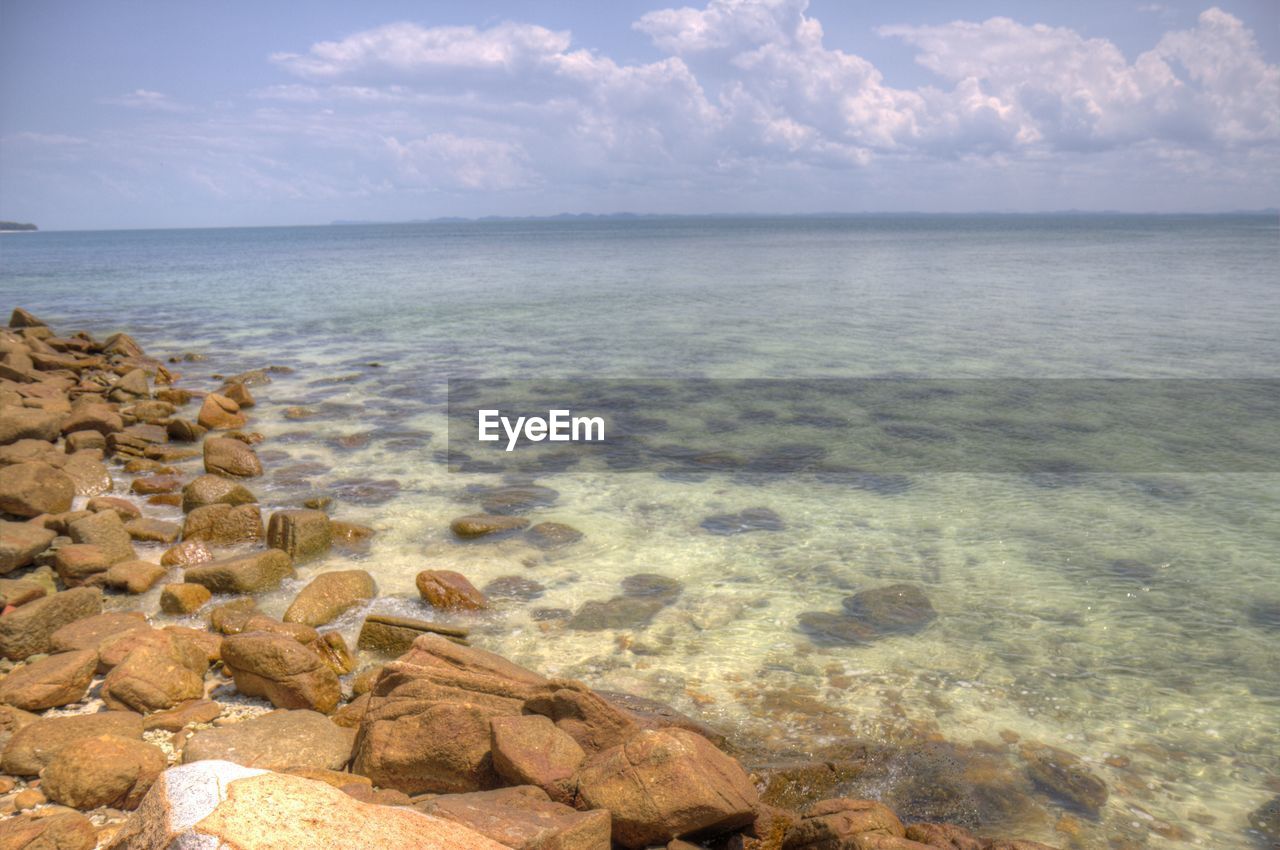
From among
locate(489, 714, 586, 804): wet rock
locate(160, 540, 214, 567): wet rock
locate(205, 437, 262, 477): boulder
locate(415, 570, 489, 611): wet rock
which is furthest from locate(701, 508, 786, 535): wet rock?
locate(205, 437, 262, 477): boulder

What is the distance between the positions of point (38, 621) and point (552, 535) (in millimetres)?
5071

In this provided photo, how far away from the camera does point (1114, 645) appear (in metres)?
7.61

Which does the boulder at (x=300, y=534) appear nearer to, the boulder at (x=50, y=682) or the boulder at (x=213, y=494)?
the boulder at (x=213, y=494)

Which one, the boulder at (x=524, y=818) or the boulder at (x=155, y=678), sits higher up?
the boulder at (x=524, y=818)

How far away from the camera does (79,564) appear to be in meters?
8.56

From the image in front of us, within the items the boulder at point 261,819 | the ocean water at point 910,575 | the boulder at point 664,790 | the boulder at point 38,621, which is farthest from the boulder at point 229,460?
the boulder at point 261,819

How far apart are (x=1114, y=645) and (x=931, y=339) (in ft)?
58.1

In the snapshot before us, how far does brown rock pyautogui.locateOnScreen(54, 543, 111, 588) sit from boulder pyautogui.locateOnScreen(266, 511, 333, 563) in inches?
64.5

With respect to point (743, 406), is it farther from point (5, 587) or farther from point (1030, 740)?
point (5, 587)

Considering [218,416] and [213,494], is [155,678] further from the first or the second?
[218,416]

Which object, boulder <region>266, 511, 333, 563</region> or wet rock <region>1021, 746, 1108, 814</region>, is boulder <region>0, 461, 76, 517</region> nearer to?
boulder <region>266, 511, 333, 563</region>

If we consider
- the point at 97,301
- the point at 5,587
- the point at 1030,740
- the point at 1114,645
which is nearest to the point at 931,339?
the point at 1114,645

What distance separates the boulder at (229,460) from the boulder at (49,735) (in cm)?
690

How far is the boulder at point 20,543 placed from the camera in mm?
8555
